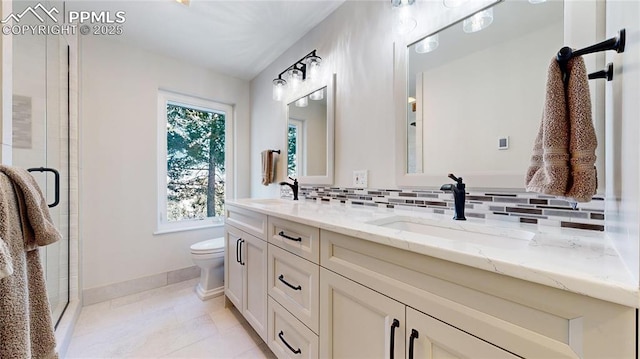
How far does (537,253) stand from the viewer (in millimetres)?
561

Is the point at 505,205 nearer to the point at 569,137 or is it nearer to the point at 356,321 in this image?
the point at 569,137

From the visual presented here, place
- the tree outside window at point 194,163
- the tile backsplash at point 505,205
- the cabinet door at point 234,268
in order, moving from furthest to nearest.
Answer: the tree outside window at point 194,163 < the cabinet door at point 234,268 < the tile backsplash at point 505,205

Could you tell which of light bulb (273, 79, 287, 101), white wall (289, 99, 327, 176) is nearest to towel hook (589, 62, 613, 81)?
white wall (289, 99, 327, 176)

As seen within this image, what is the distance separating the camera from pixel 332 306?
37.0 inches

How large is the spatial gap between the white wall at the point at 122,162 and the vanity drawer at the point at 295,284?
1705 millimetres

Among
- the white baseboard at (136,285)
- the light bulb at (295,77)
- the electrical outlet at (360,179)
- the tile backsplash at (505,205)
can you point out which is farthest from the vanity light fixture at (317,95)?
the white baseboard at (136,285)

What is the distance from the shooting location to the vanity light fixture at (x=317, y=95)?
6.20 feet

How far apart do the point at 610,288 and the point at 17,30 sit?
2291mm

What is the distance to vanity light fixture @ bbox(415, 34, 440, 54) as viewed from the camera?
122 cm

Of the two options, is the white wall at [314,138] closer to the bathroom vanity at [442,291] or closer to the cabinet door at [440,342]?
the bathroom vanity at [442,291]

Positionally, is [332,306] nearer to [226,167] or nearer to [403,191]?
[403,191]

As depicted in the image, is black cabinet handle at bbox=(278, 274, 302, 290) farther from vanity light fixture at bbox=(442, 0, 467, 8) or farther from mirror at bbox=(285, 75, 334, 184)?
vanity light fixture at bbox=(442, 0, 467, 8)

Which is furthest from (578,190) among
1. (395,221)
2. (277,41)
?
(277,41)

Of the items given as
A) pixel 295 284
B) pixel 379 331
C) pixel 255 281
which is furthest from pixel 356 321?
pixel 255 281
